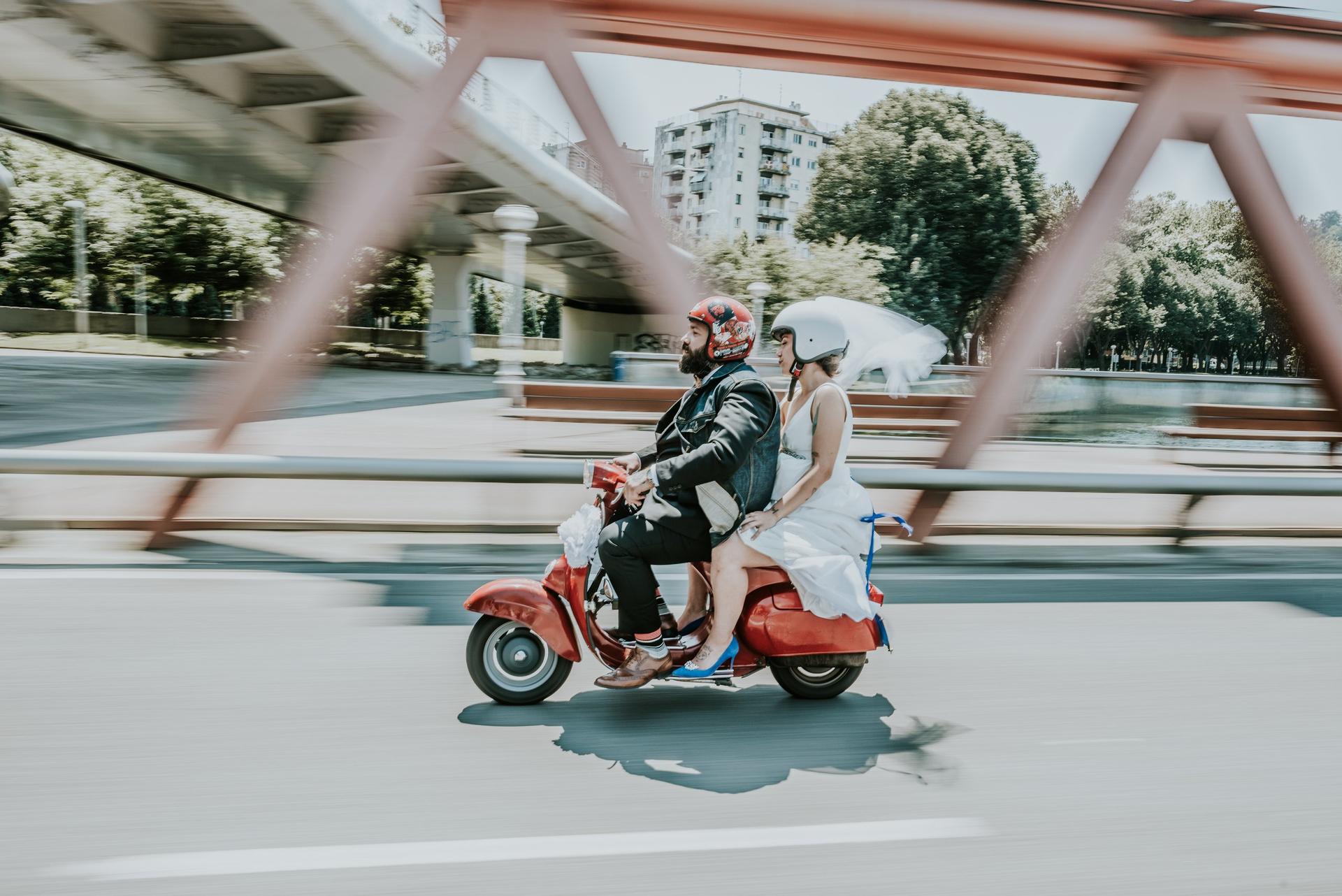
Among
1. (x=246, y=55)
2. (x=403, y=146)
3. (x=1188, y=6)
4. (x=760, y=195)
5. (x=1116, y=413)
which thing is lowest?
(x=1116, y=413)

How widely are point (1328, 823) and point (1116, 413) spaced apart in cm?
927

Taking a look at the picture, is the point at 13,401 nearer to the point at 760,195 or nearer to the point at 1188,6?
the point at 1188,6

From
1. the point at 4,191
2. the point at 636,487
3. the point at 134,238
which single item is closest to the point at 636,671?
the point at 636,487

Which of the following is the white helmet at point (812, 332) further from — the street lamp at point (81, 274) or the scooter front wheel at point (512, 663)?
the street lamp at point (81, 274)

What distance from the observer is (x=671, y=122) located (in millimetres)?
89938

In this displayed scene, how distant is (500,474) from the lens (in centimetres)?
608

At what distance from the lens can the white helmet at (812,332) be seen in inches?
150

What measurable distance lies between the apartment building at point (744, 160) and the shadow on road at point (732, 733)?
9084 cm

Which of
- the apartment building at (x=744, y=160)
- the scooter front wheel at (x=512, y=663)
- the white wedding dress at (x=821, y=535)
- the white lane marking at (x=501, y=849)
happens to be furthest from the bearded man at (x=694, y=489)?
the apartment building at (x=744, y=160)

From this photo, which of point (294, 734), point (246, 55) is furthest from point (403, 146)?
point (246, 55)

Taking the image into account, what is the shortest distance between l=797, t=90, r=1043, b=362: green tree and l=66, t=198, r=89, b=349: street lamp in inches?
1082

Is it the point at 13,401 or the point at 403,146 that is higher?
the point at 403,146

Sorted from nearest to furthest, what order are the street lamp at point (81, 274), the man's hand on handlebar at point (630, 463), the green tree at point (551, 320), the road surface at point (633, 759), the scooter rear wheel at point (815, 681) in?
the road surface at point (633, 759) → the man's hand on handlebar at point (630, 463) → the scooter rear wheel at point (815, 681) → the street lamp at point (81, 274) → the green tree at point (551, 320)

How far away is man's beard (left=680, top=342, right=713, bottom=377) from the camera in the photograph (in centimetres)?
375
